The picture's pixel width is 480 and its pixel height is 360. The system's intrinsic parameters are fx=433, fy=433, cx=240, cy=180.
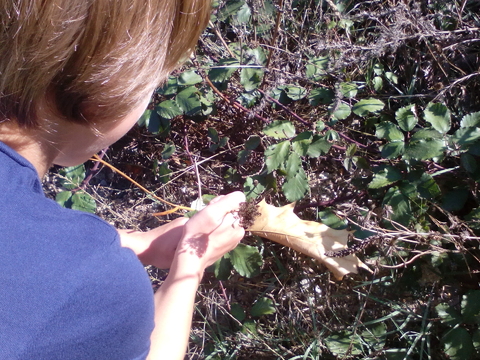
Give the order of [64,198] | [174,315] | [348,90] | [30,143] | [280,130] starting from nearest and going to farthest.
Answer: [30,143] < [174,315] < [280,130] < [348,90] < [64,198]

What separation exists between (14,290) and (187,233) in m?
0.63

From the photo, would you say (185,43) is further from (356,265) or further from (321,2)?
(321,2)

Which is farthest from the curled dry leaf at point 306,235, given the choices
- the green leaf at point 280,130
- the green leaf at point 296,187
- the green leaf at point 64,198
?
the green leaf at point 64,198

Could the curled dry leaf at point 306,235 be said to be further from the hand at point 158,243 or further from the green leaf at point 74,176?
the green leaf at point 74,176

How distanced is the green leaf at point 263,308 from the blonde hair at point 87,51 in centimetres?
95

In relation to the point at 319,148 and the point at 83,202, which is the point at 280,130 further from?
the point at 83,202

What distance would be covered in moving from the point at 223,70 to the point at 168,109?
0.27 meters

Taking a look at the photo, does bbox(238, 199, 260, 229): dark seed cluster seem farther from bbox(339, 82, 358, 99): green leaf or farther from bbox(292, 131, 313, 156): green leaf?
bbox(339, 82, 358, 99): green leaf

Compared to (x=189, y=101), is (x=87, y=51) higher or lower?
higher

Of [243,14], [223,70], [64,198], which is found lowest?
[64,198]

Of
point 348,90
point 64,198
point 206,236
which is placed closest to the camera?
point 206,236

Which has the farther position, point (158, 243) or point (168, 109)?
point (168, 109)

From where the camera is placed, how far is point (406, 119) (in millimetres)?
1511

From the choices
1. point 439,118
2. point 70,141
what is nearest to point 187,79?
point 70,141
